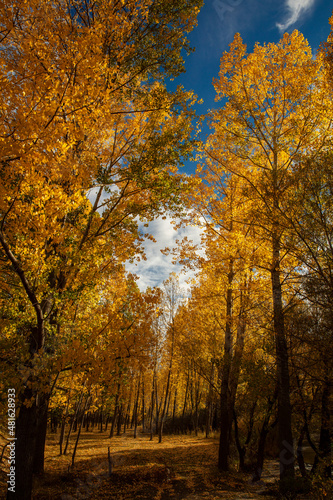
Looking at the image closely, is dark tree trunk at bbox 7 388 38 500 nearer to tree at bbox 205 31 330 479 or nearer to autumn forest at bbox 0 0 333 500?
autumn forest at bbox 0 0 333 500

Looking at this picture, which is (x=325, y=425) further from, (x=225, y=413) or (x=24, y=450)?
(x=24, y=450)

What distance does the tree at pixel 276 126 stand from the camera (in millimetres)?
5352

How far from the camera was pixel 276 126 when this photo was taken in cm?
661

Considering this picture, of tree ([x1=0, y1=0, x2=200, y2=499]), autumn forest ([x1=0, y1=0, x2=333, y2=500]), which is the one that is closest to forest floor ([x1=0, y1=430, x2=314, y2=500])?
autumn forest ([x1=0, y1=0, x2=333, y2=500])

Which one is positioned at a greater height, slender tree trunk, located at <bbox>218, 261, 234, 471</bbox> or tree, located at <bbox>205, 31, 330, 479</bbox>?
tree, located at <bbox>205, 31, 330, 479</bbox>

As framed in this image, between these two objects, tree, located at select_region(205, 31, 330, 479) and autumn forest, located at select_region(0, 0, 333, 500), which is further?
tree, located at select_region(205, 31, 330, 479)

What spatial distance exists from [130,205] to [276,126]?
4.50 m

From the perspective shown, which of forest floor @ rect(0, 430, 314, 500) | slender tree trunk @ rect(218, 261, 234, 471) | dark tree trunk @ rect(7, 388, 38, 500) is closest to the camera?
dark tree trunk @ rect(7, 388, 38, 500)

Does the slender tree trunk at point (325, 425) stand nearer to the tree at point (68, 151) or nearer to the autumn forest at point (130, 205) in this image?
the autumn forest at point (130, 205)

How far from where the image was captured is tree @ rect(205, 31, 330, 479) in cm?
535

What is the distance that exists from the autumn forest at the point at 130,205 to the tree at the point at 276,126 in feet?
0.14

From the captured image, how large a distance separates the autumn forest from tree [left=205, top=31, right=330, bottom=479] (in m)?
0.04

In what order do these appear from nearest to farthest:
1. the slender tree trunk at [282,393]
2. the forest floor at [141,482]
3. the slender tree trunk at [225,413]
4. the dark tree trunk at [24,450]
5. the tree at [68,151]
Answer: the tree at [68,151] → the dark tree trunk at [24,450] → the slender tree trunk at [282,393] → the forest floor at [141,482] → the slender tree trunk at [225,413]

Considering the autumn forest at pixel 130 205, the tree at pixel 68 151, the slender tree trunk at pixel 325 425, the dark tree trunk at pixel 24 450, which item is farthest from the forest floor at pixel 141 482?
the tree at pixel 68 151
